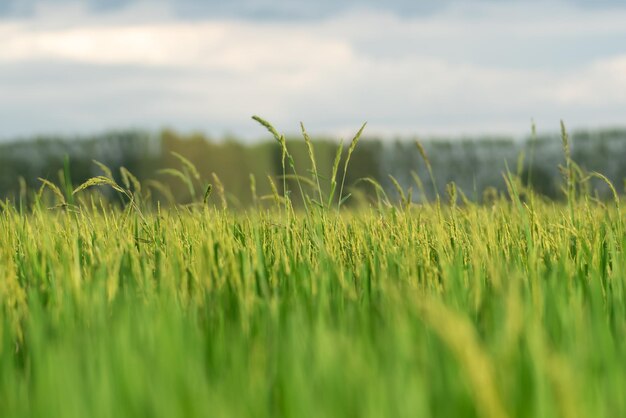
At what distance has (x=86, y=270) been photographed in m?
2.43

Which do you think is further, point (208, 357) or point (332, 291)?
point (332, 291)

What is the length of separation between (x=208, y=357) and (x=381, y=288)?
56 centimetres

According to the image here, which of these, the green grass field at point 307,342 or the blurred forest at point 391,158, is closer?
the green grass field at point 307,342

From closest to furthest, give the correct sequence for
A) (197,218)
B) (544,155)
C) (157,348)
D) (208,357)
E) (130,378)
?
(130,378), (157,348), (208,357), (197,218), (544,155)

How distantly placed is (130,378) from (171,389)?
10cm

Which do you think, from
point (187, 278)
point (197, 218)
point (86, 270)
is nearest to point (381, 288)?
point (187, 278)

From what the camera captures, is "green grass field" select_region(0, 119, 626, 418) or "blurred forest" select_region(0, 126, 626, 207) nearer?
"green grass field" select_region(0, 119, 626, 418)

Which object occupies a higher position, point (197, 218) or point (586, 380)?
point (197, 218)

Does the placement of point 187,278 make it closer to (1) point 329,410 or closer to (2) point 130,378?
(2) point 130,378

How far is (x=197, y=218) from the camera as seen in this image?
339 cm

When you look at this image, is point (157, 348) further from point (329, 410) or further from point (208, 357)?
point (329, 410)

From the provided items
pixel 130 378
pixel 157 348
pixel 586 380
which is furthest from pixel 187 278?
pixel 586 380

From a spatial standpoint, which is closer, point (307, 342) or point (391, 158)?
point (307, 342)

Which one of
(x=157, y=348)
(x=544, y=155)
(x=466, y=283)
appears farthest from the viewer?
(x=544, y=155)
